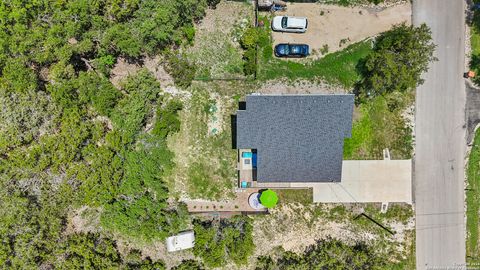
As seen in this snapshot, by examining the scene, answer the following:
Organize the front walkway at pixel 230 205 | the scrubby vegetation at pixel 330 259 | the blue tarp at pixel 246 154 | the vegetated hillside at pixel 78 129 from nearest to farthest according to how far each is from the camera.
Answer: the vegetated hillside at pixel 78 129, the scrubby vegetation at pixel 330 259, the blue tarp at pixel 246 154, the front walkway at pixel 230 205

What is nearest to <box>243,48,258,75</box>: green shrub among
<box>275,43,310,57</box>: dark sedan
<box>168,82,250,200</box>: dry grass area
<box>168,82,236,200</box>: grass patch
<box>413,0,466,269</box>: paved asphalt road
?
<box>168,82,250,200</box>: dry grass area

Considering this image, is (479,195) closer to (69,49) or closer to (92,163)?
(92,163)

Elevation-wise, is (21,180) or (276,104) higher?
(276,104)

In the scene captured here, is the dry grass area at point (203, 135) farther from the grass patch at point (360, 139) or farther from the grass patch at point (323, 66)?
the grass patch at point (360, 139)

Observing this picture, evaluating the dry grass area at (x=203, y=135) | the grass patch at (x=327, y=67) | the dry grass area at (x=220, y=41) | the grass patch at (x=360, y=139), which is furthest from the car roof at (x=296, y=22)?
the grass patch at (x=360, y=139)

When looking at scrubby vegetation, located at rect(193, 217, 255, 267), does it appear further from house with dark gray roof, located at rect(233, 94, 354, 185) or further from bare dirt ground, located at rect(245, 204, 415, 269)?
house with dark gray roof, located at rect(233, 94, 354, 185)

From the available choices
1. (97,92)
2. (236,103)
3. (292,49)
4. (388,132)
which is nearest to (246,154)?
(236,103)

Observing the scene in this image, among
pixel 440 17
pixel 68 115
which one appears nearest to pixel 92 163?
pixel 68 115
